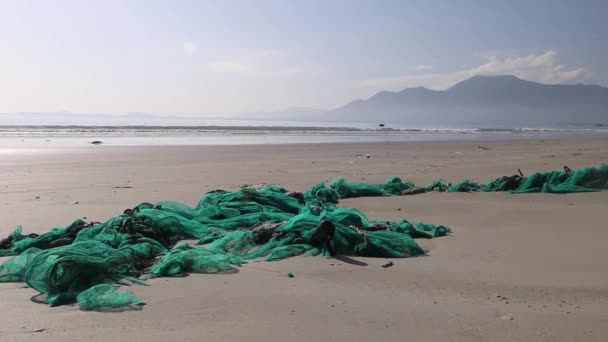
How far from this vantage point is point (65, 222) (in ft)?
20.4

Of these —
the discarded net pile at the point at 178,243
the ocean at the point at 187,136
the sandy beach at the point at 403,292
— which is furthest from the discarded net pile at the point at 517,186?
the ocean at the point at 187,136

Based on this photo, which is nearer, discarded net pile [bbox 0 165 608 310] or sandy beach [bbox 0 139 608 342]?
sandy beach [bbox 0 139 608 342]

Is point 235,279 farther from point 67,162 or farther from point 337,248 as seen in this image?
point 67,162

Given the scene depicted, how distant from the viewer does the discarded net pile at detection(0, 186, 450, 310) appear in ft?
11.6

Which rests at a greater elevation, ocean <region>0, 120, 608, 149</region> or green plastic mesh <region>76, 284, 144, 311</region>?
ocean <region>0, 120, 608, 149</region>

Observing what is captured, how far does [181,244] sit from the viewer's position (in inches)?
188

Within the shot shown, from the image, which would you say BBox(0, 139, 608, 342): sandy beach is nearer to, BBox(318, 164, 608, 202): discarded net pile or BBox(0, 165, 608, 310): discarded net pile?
BBox(0, 165, 608, 310): discarded net pile

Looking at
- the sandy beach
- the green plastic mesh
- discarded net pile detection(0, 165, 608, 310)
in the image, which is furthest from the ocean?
the green plastic mesh

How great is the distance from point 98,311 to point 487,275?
9.48 ft

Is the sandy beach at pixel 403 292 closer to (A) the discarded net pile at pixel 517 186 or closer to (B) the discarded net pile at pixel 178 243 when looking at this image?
(B) the discarded net pile at pixel 178 243

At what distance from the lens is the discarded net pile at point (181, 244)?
3.53 meters

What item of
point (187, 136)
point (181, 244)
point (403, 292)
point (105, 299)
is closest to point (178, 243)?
point (181, 244)

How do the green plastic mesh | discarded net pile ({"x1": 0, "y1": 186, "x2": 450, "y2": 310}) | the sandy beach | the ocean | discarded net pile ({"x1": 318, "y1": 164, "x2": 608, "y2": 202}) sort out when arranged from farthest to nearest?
the ocean → discarded net pile ({"x1": 318, "y1": 164, "x2": 608, "y2": 202}) → discarded net pile ({"x1": 0, "y1": 186, "x2": 450, "y2": 310}) → the green plastic mesh → the sandy beach

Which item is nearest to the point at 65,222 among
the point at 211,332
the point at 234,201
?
the point at 234,201
